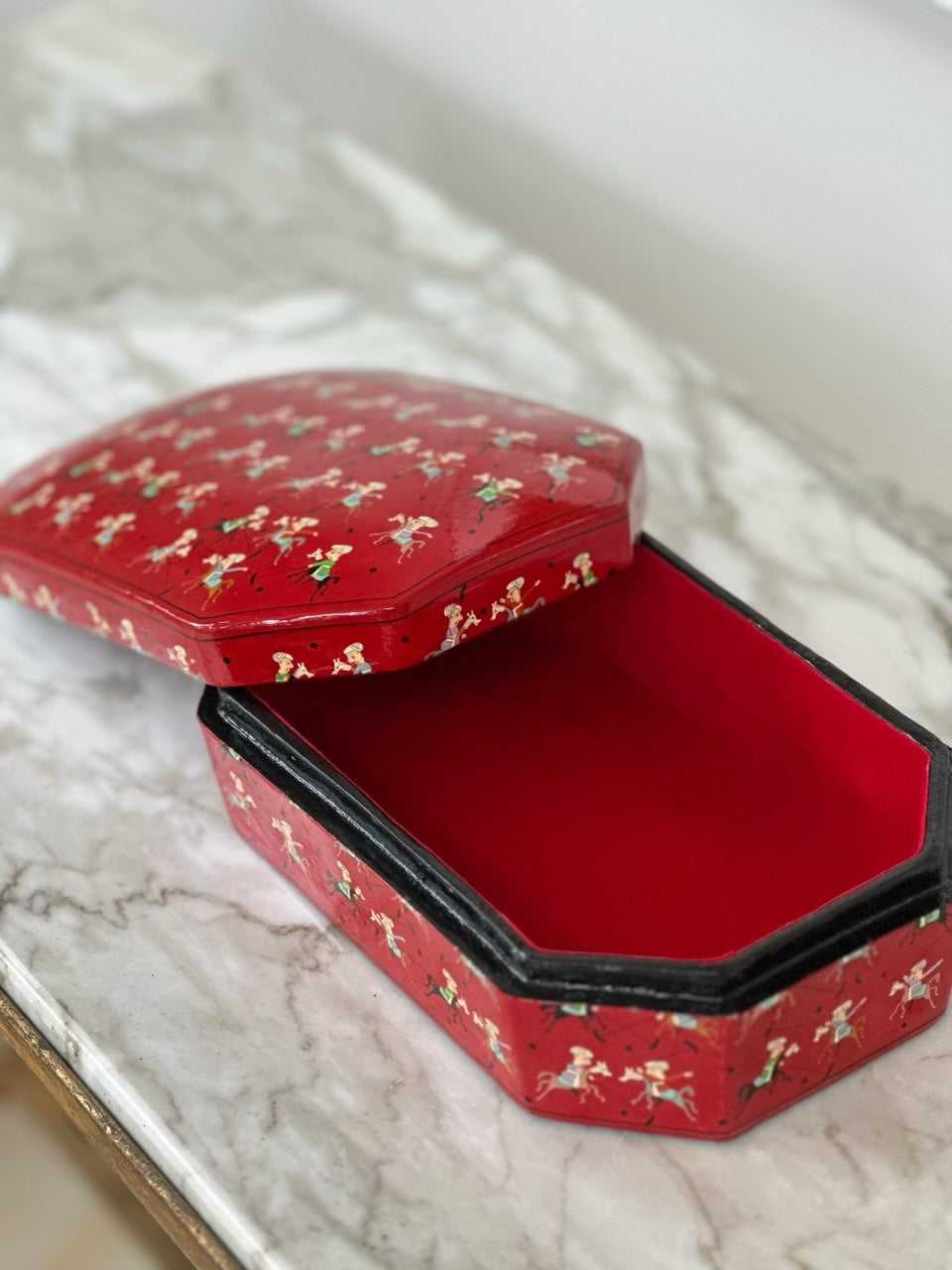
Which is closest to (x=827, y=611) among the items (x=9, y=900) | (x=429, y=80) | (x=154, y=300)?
(x=9, y=900)

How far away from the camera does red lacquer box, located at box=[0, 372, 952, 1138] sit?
2.27ft

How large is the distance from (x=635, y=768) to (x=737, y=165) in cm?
66

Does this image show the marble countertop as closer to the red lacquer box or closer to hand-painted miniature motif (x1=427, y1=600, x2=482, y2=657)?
the red lacquer box

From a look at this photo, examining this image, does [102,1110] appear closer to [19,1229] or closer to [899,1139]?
[19,1229]

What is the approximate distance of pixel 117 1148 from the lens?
2.49 ft

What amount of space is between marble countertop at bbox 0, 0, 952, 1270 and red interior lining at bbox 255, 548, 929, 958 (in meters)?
0.09

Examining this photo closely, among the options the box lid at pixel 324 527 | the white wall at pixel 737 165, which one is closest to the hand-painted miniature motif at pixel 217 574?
the box lid at pixel 324 527

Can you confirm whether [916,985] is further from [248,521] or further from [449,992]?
[248,521]

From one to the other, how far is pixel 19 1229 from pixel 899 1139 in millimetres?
522

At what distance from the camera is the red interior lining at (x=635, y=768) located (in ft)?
2.66

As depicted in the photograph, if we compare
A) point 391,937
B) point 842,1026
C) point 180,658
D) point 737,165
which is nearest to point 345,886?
point 391,937

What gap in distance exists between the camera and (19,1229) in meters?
0.93

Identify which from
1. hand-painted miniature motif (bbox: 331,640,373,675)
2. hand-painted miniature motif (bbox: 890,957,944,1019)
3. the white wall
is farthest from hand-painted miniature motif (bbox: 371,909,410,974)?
the white wall

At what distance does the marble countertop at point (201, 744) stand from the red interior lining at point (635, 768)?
0.09 metres
